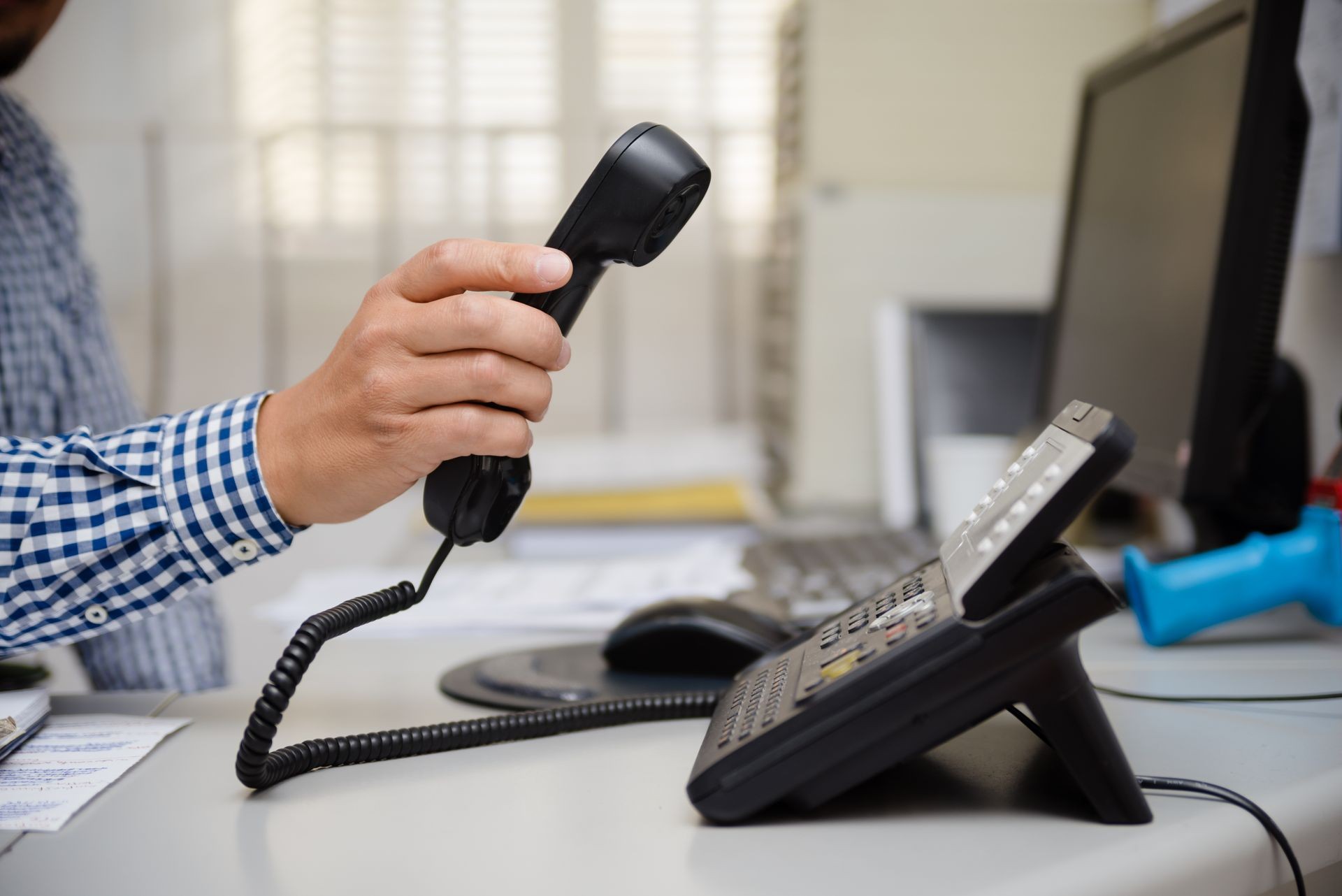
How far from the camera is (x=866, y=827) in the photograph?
383 mm

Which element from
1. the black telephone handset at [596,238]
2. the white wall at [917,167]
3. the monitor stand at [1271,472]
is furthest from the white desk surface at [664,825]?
the white wall at [917,167]

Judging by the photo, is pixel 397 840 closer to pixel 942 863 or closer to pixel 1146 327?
pixel 942 863

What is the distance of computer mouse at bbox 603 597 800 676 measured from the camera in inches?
22.9

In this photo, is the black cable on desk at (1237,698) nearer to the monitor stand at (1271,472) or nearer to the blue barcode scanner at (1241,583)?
the blue barcode scanner at (1241,583)

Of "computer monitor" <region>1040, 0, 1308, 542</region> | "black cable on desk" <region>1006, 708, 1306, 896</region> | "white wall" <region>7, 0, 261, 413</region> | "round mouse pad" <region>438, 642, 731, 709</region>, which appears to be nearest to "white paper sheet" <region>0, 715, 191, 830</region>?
"round mouse pad" <region>438, 642, 731, 709</region>

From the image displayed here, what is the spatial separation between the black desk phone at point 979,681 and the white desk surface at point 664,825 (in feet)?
0.06

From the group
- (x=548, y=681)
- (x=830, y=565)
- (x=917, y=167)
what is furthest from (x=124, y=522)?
(x=917, y=167)

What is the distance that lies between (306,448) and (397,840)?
0.23 metres

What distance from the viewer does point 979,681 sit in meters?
0.37

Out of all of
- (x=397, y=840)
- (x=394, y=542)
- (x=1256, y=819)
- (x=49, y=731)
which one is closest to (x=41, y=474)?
(x=49, y=731)

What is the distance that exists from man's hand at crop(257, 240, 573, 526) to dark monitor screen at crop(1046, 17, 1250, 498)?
495 millimetres

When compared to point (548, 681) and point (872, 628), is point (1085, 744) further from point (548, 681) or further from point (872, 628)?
point (548, 681)

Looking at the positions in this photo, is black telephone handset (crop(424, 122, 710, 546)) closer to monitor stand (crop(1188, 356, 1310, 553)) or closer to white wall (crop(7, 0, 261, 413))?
monitor stand (crop(1188, 356, 1310, 553))

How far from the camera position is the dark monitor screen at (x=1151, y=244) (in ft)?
2.43
